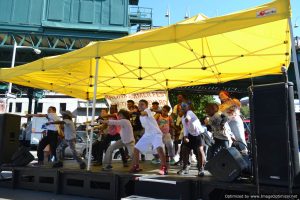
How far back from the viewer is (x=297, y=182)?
4480 millimetres

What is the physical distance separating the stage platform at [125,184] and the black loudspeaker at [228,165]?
0.12 meters

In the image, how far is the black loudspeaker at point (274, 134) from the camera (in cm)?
450

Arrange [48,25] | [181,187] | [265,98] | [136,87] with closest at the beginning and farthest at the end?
[265,98] → [181,187] → [136,87] → [48,25]

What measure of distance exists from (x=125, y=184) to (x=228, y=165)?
232cm

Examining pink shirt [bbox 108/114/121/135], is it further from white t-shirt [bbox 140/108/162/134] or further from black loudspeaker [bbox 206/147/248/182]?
black loudspeaker [bbox 206/147/248/182]

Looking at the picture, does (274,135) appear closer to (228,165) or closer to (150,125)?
(228,165)

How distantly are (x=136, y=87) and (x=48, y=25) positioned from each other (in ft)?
49.6

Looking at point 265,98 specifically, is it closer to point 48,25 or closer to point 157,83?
point 157,83

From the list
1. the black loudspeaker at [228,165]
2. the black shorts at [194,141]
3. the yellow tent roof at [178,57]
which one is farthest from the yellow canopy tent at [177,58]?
the black loudspeaker at [228,165]

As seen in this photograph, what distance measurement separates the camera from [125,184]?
21.4 ft

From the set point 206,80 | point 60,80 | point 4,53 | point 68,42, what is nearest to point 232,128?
point 206,80

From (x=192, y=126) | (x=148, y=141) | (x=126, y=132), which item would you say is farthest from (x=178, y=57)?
(x=148, y=141)

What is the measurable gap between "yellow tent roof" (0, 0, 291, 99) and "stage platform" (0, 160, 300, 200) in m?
2.59

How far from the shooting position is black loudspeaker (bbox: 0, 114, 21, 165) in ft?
28.2
